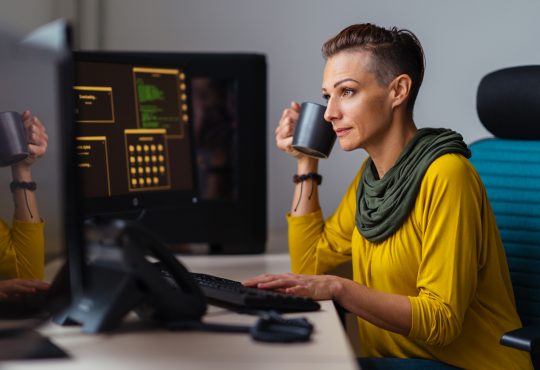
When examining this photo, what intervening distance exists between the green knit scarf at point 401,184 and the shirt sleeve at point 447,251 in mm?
30

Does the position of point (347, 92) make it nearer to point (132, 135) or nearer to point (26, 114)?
point (132, 135)

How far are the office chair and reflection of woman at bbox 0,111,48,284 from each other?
42.4 inches

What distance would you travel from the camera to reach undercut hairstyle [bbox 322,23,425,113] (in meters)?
1.74

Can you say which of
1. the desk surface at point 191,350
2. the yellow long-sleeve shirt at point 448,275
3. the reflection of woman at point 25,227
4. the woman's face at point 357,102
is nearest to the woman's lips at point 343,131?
the woman's face at point 357,102

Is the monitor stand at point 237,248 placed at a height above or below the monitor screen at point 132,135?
below

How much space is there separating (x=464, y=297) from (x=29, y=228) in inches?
31.5

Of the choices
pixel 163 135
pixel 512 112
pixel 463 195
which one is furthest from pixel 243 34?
pixel 463 195

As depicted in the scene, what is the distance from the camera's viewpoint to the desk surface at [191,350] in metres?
1.04

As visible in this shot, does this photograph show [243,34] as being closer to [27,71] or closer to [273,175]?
[273,175]

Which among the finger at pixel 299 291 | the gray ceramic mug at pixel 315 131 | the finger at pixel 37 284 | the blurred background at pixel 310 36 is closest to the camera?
the finger at pixel 37 284

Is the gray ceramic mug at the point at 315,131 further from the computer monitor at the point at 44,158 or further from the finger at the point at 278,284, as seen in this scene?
the computer monitor at the point at 44,158

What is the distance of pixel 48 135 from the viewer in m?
1.09

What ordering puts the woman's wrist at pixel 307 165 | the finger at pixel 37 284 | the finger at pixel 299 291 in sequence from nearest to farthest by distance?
the finger at pixel 37 284 < the finger at pixel 299 291 < the woman's wrist at pixel 307 165

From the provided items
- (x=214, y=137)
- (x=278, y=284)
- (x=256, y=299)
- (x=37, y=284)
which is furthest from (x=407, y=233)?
(x=214, y=137)
